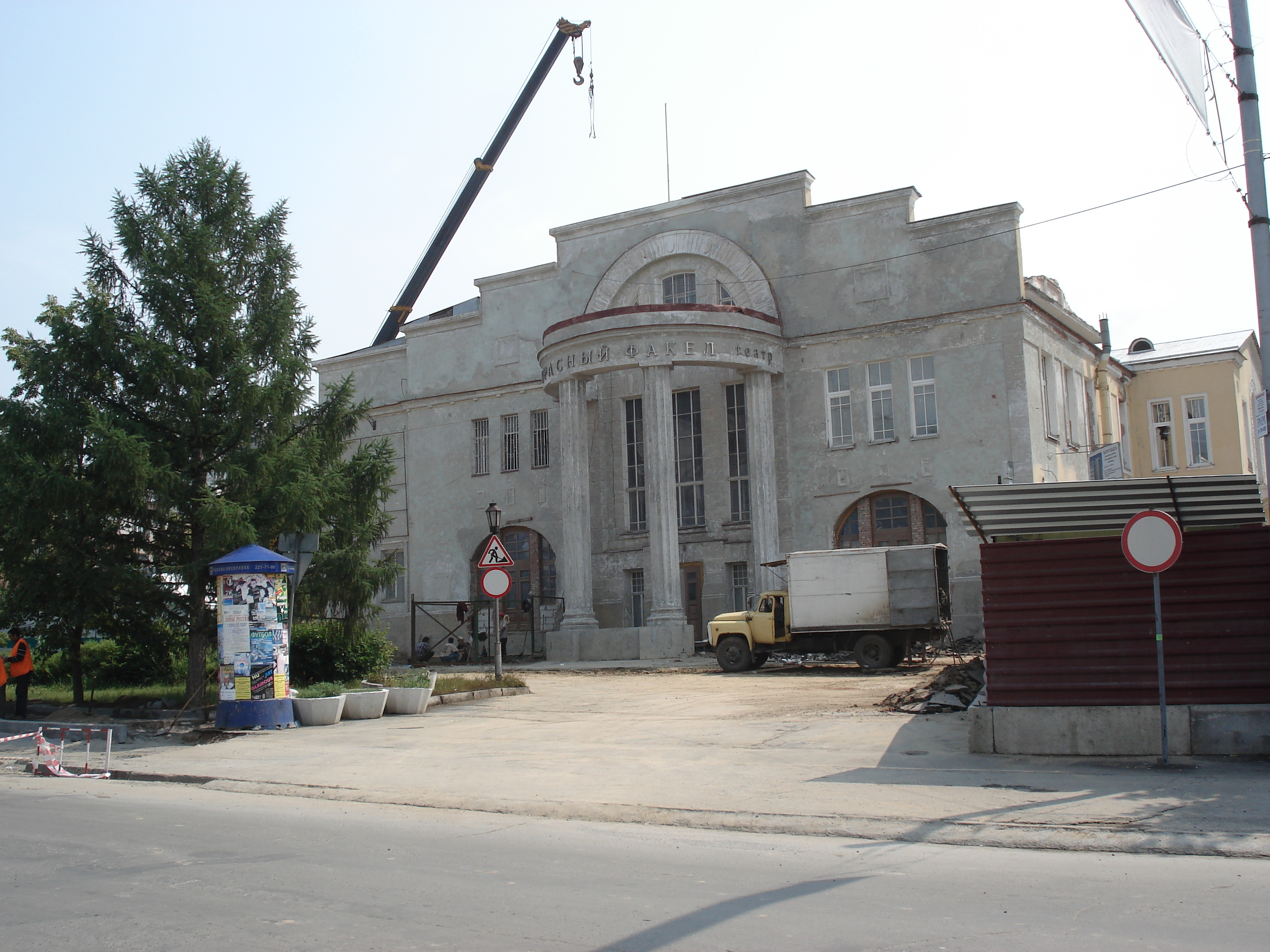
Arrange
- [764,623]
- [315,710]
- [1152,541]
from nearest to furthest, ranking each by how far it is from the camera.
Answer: [1152,541]
[315,710]
[764,623]

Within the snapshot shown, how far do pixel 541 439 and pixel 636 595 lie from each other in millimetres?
6679

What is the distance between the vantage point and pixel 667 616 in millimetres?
32000

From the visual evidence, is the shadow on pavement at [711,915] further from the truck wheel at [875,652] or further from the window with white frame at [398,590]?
the window with white frame at [398,590]

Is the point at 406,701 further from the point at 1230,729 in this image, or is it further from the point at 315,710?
the point at 1230,729

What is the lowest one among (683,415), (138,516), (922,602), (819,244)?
(922,602)

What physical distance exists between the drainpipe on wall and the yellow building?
353 cm

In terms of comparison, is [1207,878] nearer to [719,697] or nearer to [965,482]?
[719,697]

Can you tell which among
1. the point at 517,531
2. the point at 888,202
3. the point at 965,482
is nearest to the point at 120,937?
the point at 965,482

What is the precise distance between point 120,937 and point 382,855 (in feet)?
7.75

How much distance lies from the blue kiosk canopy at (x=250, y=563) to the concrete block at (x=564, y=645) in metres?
16.9

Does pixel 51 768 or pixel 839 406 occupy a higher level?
pixel 839 406

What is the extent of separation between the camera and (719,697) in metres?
20.6

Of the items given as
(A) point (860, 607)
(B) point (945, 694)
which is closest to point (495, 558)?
(A) point (860, 607)

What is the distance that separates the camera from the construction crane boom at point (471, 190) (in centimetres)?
4769
